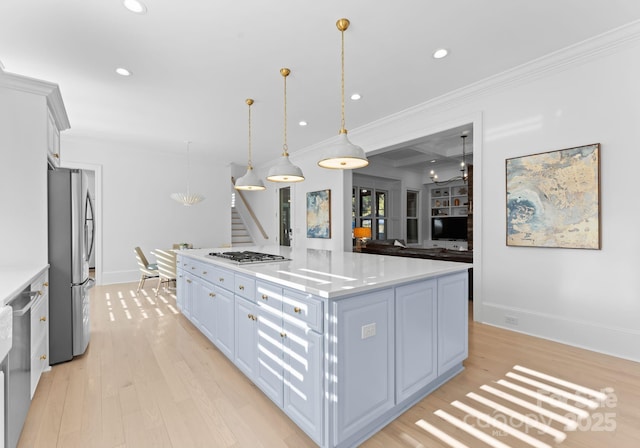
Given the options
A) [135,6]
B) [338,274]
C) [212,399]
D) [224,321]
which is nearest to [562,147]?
[338,274]

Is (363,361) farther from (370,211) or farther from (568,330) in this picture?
(370,211)

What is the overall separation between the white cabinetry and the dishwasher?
194mm

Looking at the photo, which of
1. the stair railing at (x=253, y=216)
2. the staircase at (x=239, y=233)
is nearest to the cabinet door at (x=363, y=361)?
the stair railing at (x=253, y=216)

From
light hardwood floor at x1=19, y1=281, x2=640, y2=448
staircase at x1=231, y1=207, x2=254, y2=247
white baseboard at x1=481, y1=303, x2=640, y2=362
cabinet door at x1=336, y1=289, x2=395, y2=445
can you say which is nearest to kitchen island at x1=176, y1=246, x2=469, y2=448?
cabinet door at x1=336, y1=289, x2=395, y2=445

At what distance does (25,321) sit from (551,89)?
4.76m

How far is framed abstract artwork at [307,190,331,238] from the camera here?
19.3 ft

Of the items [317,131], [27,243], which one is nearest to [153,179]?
[317,131]

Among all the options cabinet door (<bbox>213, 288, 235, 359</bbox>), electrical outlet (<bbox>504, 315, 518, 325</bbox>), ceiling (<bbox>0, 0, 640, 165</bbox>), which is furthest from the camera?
electrical outlet (<bbox>504, 315, 518, 325</bbox>)

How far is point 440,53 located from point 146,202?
20.4 feet

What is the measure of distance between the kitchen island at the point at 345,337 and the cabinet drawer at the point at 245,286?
0.05 feet

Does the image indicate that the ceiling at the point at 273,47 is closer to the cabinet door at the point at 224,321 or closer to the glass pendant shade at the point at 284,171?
the glass pendant shade at the point at 284,171

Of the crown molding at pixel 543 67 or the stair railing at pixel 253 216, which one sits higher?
the crown molding at pixel 543 67

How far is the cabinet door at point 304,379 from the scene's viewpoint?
5.12ft

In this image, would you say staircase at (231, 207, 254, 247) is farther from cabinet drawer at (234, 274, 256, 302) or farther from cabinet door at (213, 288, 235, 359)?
cabinet drawer at (234, 274, 256, 302)
